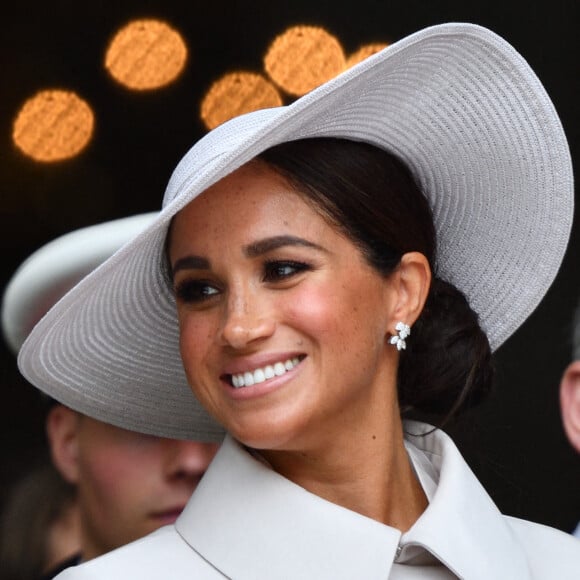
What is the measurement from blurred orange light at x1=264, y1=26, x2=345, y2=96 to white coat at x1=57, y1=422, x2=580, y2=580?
3.81 ft

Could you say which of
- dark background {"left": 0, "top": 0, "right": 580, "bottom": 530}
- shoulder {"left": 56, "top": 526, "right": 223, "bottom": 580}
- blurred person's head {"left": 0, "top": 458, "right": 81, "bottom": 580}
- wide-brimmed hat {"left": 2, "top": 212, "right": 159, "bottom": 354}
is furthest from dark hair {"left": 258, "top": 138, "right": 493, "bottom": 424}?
blurred person's head {"left": 0, "top": 458, "right": 81, "bottom": 580}

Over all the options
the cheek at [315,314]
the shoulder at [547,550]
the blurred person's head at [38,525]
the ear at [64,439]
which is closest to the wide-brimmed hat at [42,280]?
the ear at [64,439]

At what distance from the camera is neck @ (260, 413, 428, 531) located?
93.1 inches

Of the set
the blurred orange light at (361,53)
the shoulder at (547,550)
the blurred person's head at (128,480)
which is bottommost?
the shoulder at (547,550)

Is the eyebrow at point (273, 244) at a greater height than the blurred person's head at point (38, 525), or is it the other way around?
the eyebrow at point (273, 244)

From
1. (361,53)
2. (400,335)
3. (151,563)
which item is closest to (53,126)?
(361,53)

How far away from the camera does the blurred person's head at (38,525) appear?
305cm

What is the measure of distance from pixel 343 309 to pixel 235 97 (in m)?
1.09

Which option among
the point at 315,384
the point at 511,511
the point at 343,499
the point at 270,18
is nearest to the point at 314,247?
the point at 315,384

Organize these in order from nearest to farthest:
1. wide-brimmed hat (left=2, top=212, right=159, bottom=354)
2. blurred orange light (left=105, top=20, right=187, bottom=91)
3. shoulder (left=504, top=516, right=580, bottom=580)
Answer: shoulder (left=504, top=516, right=580, bottom=580)
wide-brimmed hat (left=2, top=212, right=159, bottom=354)
blurred orange light (left=105, top=20, right=187, bottom=91)

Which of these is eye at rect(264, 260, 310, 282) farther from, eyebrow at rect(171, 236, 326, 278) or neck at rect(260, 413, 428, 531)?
neck at rect(260, 413, 428, 531)

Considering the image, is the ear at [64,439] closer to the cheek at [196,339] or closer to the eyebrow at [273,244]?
the cheek at [196,339]

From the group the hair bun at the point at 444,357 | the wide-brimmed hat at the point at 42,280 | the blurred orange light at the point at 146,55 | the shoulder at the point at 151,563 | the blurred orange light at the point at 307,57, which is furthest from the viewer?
the blurred orange light at the point at 307,57

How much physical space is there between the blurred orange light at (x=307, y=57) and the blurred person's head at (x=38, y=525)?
3.36ft
